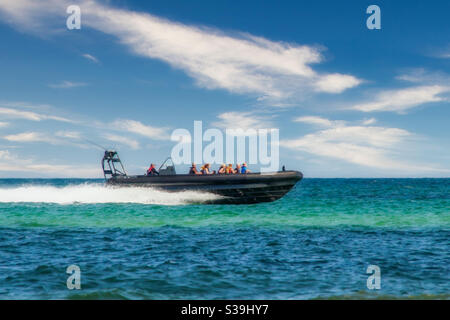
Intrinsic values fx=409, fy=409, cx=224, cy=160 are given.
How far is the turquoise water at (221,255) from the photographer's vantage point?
8711 millimetres

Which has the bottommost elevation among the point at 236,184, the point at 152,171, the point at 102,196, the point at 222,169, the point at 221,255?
the point at 221,255

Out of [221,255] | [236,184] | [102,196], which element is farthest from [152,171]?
[221,255]

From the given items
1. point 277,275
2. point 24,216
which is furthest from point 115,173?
point 277,275

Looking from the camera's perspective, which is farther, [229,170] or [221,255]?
[229,170]

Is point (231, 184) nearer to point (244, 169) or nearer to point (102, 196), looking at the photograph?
point (244, 169)

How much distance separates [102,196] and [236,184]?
10132 millimetres

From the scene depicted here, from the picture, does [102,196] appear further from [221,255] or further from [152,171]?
[221,255]

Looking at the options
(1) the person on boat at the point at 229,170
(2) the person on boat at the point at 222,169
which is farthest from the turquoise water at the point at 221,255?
(2) the person on boat at the point at 222,169

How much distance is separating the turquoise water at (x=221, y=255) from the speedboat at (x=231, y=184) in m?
3.40

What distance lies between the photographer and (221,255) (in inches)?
467

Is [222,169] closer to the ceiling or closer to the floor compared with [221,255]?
closer to the ceiling

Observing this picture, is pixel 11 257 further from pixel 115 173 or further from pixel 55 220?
pixel 115 173

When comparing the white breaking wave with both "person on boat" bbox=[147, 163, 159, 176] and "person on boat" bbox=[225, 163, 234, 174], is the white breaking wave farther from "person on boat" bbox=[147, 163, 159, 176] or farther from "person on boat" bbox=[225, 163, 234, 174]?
"person on boat" bbox=[225, 163, 234, 174]

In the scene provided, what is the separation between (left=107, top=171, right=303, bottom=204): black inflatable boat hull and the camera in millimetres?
25578
